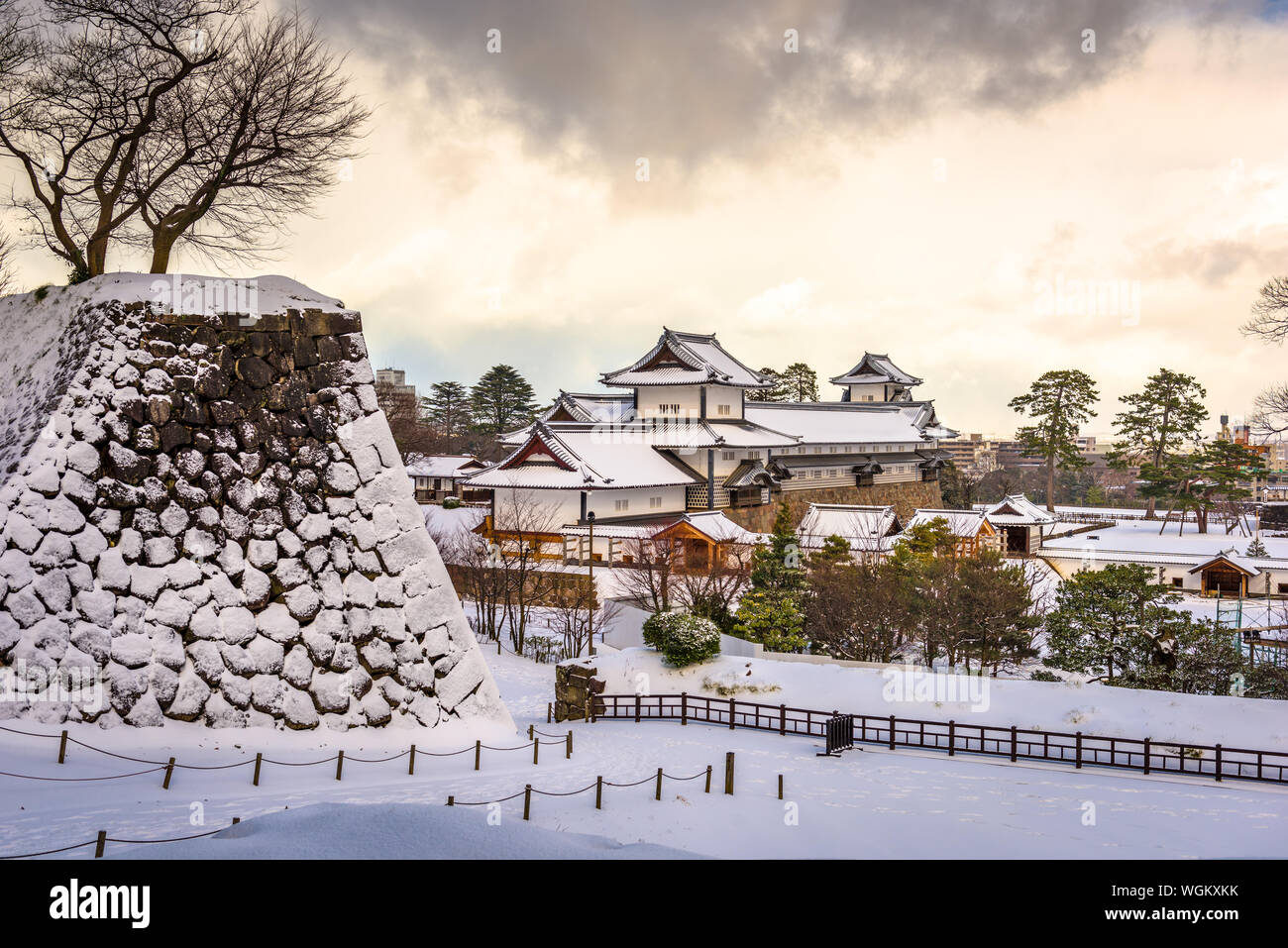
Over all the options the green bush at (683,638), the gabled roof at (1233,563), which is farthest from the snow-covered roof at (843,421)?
the green bush at (683,638)

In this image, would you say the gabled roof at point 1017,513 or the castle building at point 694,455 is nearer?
the castle building at point 694,455

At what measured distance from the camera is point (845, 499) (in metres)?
52.4

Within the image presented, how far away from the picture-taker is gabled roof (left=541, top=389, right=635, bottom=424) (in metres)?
49.3

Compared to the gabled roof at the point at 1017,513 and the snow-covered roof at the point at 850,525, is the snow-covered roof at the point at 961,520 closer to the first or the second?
the gabled roof at the point at 1017,513

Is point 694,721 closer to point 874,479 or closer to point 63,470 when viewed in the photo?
point 63,470

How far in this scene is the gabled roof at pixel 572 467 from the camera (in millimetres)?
36281

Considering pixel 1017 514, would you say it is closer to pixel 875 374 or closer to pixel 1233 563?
pixel 1233 563

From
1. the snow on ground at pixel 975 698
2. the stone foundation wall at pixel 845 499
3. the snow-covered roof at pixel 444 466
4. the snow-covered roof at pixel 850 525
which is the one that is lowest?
the snow on ground at pixel 975 698

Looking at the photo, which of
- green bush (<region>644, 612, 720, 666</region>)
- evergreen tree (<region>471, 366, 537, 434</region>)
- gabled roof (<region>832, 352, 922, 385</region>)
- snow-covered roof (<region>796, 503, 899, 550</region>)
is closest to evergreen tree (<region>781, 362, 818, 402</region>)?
gabled roof (<region>832, 352, 922, 385</region>)

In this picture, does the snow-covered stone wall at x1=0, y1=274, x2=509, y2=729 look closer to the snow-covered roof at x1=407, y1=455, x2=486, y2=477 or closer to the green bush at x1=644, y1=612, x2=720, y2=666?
the green bush at x1=644, y1=612, x2=720, y2=666

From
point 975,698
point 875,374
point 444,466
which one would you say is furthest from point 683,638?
point 875,374

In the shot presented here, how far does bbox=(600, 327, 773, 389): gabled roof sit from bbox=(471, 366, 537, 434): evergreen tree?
26507mm

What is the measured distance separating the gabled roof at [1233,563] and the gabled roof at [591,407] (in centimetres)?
2939
